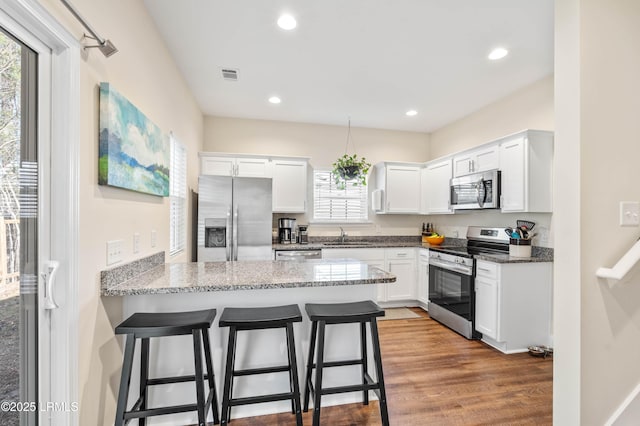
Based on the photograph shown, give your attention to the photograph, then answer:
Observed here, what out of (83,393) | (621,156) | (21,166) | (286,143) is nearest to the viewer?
(21,166)

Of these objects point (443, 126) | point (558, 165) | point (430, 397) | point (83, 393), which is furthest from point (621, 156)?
point (443, 126)

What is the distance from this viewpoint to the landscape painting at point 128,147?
1543 millimetres

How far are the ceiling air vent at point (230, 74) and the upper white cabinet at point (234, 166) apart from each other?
1.19 metres

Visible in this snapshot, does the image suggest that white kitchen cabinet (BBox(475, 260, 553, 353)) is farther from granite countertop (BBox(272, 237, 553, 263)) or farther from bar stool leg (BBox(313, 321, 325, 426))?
bar stool leg (BBox(313, 321, 325, 426))

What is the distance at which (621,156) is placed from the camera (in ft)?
5.46

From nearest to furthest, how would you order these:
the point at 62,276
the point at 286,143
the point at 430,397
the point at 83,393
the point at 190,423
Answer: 1. the point at 62,276
2. the point at 83,393
3. the point at 190,423
4. the point at 430,397
5. the point at 286,143

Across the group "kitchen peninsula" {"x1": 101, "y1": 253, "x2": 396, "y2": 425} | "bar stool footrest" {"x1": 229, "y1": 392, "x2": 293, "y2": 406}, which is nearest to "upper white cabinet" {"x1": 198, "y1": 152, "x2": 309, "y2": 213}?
"kitchen peninsula" {"x1": 101, "y1": 253, "x2": 396, "y2": 425}

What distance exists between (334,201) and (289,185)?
0.88 m

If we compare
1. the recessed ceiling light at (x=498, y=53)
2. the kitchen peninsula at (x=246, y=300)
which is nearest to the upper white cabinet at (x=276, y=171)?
the kitchen peninsula at (x=246, y=300)

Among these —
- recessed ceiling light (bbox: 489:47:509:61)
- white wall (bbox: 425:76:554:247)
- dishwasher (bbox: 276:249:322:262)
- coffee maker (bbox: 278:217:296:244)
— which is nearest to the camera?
recessed ceiling light (bbox: 489:47:509:61)

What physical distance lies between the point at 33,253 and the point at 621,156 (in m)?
2.87

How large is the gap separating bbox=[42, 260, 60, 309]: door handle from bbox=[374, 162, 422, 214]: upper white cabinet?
13.3ft

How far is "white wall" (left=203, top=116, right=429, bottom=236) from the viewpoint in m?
4.55

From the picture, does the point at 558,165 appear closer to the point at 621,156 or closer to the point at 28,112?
the point at 621,156
